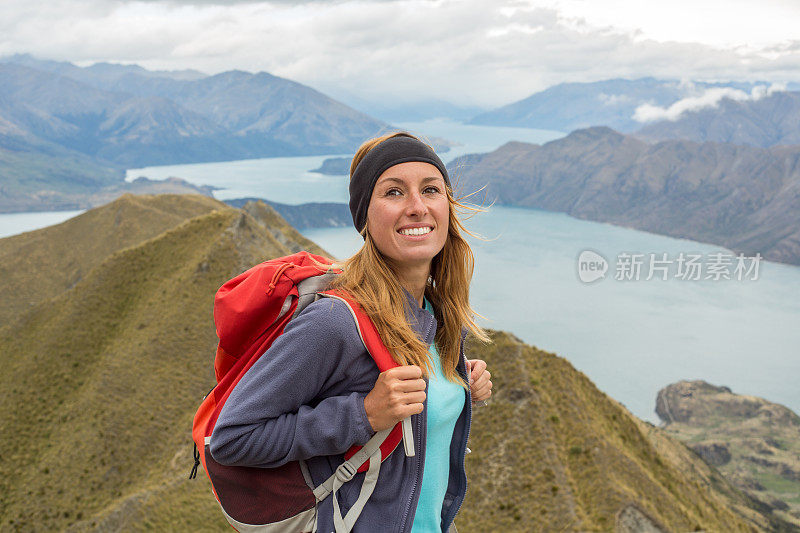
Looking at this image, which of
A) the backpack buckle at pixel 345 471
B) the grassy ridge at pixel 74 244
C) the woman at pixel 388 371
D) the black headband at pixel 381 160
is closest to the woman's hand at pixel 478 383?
the woman at pixel 388 371

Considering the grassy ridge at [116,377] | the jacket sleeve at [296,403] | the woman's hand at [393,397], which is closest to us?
the jacket sleeve at [296,403]

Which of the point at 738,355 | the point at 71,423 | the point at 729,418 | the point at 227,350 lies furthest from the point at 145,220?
the point at 738,355

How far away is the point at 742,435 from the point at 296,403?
156 m

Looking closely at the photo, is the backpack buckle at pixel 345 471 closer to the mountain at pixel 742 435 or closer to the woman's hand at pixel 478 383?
the woman's hand at pixel 478 383

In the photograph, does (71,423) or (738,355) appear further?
(738,355)

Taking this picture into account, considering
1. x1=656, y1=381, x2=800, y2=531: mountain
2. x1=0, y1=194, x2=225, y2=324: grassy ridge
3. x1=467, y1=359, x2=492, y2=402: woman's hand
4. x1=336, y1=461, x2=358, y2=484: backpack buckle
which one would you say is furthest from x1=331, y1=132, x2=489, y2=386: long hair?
x1=656, y1=381, x2=800, y2=531: mountain

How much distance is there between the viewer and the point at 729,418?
446 ft

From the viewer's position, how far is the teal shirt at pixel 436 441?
3.10 m

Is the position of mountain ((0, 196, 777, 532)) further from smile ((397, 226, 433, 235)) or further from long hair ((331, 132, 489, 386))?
smile ((397, 226, 433, 235))

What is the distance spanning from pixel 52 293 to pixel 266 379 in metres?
79.0

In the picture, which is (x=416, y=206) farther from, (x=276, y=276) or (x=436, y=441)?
(x=436, y=441)

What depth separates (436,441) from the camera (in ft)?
A: 10.5

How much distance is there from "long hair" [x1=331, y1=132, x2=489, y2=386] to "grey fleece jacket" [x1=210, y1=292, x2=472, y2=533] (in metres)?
0.20

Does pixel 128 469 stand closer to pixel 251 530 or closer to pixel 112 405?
pixel 112 405
